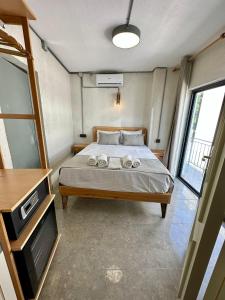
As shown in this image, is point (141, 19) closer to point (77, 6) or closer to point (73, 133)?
point (77, 6)

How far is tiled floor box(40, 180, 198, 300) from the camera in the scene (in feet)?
3.70

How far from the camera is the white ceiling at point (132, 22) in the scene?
1462mm

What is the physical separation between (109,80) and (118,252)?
11.8 ft

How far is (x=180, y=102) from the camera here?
9.28ft

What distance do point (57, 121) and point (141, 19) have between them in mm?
2219

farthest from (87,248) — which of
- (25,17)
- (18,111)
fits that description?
(25,17)

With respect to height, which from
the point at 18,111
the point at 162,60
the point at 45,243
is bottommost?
the point at 45,243

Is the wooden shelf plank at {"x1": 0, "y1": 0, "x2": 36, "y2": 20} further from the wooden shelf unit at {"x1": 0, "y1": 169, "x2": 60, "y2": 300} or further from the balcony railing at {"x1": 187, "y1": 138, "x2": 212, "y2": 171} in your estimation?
the balcony railing at {"x1": 187, "y1": 138, "x2": 212, "y2": 171}

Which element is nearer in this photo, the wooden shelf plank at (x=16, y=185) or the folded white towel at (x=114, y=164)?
→ the wooden shelf plank at (x=16, y=185)

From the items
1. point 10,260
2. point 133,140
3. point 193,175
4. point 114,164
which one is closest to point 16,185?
point 10,260

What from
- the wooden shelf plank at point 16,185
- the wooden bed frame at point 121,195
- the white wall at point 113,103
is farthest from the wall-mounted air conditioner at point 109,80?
the wooden shelf plank at point 16,185

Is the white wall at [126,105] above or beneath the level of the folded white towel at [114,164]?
above

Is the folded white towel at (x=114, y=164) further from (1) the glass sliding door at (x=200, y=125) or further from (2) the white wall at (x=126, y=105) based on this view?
(2) the white wall at (x=126, y=105)

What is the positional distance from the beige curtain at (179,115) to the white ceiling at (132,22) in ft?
0.92
